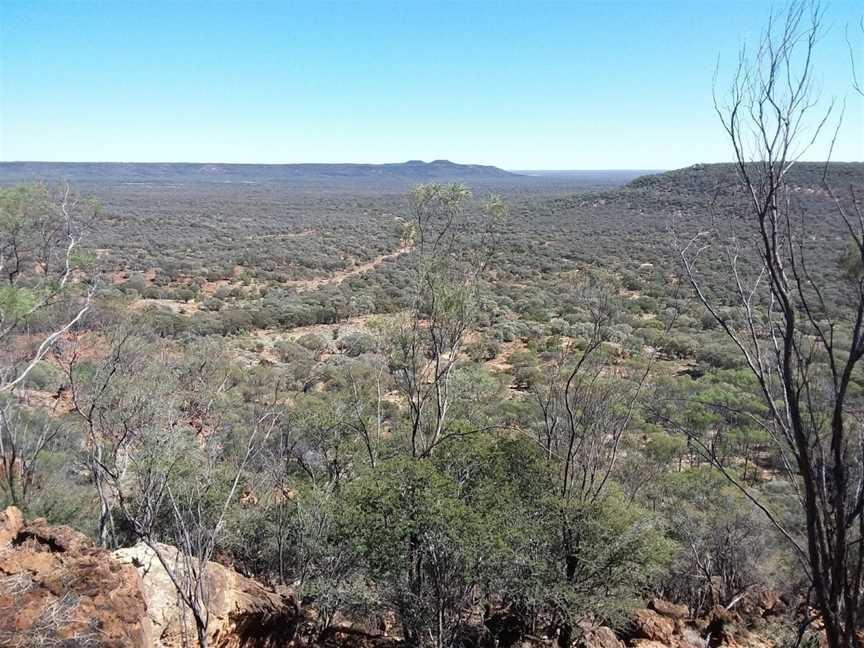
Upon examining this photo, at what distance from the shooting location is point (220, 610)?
8.24m

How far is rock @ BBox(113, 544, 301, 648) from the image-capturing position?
796 cm

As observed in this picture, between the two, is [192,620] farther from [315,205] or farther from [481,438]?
Result: [315,205]

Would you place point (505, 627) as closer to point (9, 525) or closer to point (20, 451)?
point (9, 525)

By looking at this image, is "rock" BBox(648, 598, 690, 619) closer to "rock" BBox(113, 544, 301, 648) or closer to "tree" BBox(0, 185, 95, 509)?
"rock" BBox(113, 544, 301, 648)

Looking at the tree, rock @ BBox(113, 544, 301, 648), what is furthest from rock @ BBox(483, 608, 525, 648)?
the tree

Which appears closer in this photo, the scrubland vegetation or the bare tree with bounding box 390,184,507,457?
the scrubland vegetation

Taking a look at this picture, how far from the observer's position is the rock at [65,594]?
596 cm

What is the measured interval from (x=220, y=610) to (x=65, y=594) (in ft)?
7.79

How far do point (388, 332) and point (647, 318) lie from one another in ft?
91.6

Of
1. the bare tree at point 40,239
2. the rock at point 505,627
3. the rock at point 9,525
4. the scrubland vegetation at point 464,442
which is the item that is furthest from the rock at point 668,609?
the bare tree at point 40,239

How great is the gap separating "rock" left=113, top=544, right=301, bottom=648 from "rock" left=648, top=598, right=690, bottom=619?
289 inches

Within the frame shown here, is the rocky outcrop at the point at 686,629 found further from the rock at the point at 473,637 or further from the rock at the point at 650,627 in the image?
the rock at the point at 473,637

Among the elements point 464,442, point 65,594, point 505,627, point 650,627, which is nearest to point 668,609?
point 650,627

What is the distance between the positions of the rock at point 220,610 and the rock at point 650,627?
243 inches
